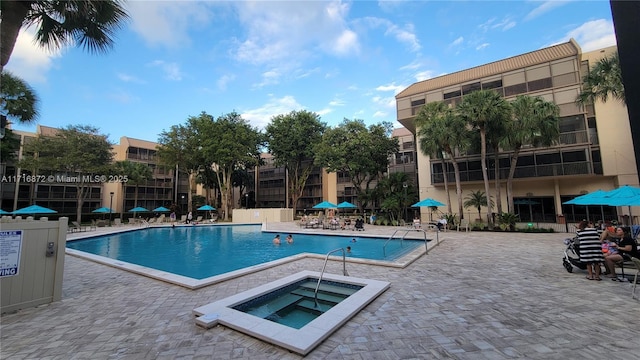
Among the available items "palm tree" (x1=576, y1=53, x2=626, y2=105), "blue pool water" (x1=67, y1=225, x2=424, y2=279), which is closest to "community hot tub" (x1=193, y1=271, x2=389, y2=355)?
"blue pool water" (x1=67, y1=225, x2=424, y2=279)

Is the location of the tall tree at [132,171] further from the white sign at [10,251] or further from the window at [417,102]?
the window at [417,102]

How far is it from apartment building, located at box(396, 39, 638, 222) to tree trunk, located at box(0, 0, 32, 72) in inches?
893

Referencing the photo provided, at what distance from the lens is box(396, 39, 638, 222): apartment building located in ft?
61.3

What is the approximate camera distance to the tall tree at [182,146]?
3291cm

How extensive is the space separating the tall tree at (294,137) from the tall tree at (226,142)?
2811 millimetres

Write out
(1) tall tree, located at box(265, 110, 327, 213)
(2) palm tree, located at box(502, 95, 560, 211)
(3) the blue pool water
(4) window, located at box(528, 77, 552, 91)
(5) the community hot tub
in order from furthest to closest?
(1) tall tree, located at box(265, 110, 327, 213) < (4) window, located at box(528, 77, 552, 91) < (2) palm tree, located at box(502, 95, 560, 211) < (3) the blue pool water < (5) the community hot tub

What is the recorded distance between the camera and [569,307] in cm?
460

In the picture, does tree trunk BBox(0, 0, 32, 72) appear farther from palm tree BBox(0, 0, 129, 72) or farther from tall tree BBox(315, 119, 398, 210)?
tall tree BBox(315, 119, 398, 210)

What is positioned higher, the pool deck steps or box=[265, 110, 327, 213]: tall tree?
box=[265, 110, 327, 213]: tall tree

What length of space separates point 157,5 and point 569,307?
41.7ft

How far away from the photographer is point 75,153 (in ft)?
85.0

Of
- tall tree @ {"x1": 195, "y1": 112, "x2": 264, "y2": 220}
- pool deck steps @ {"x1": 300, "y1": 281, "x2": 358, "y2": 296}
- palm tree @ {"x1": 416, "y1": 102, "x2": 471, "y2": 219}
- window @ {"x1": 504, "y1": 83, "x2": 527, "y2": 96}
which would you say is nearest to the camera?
pool deck steps @ {"x1": 300, "y1": 281, "x2": 358, "y2": 296}

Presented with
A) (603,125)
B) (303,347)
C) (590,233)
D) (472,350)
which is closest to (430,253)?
(590,233)

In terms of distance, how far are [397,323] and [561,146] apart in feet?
77.1
